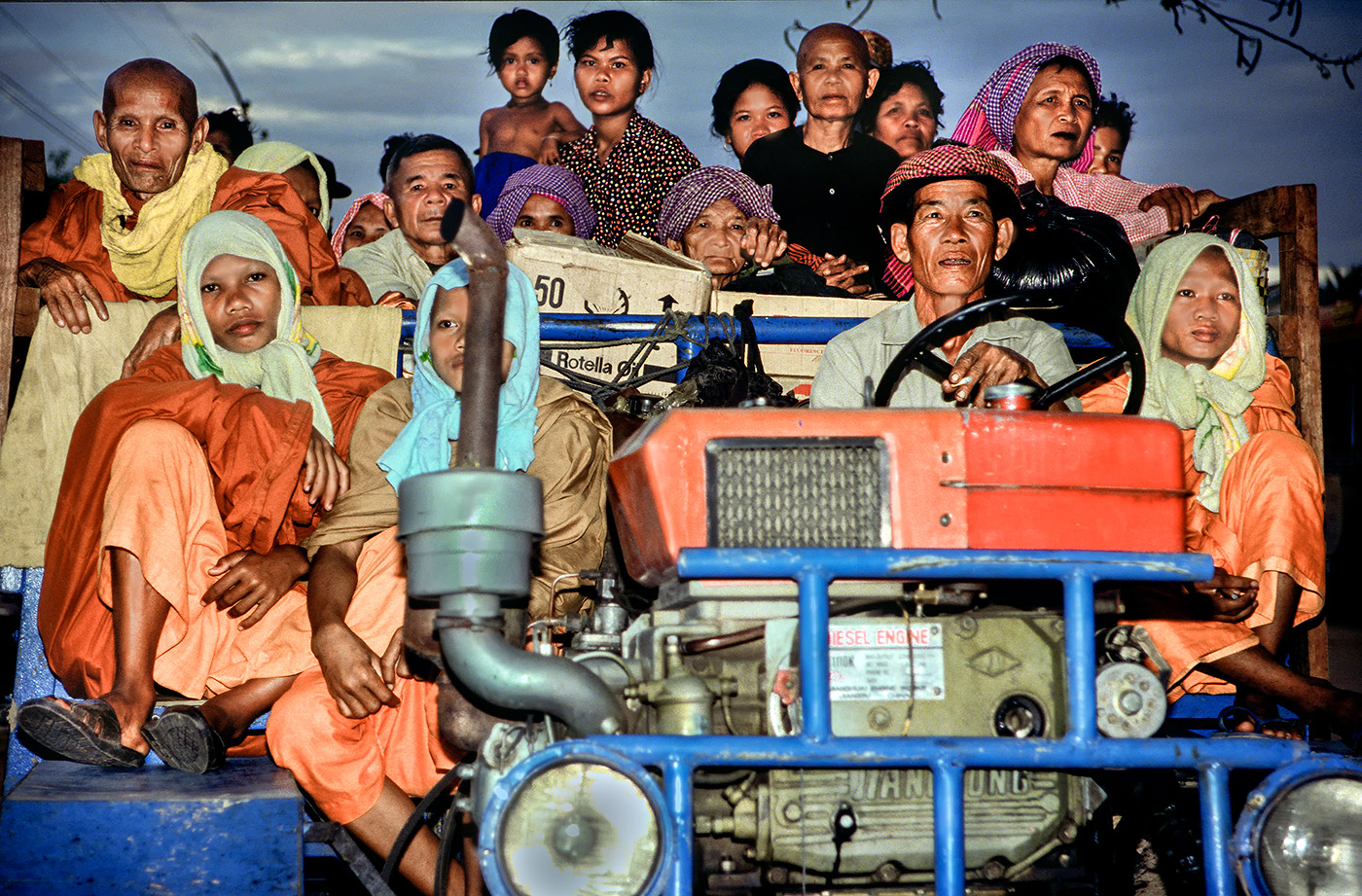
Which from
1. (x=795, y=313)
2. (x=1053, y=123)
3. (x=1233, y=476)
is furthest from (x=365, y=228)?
(x=1233, y=476)

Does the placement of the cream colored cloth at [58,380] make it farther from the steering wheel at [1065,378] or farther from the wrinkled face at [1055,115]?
the wrinkled face at [1055,115]

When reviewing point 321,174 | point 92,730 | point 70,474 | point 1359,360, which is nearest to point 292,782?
point 92,730

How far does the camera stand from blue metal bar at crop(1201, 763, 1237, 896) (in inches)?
72.4

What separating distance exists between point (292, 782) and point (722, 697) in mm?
1041

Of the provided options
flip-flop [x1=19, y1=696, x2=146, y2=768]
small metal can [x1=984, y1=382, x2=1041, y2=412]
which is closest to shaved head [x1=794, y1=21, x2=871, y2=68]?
small metal can [x1=984, y1=382, x2=1041, y2=412]

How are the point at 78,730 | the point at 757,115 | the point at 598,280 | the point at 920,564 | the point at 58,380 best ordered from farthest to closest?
1. the point at 757,115
2. the point at 598,280
3. the point at 58,380
4. the point at 78,730
5. the point at 920,564

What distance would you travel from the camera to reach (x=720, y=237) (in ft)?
16.2

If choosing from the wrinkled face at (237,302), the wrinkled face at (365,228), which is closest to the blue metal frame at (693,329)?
the wrinkled face at (237,302)

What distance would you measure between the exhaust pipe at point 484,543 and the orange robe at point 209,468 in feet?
4.20

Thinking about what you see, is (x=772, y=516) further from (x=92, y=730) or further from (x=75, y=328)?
(x=75, y=328)

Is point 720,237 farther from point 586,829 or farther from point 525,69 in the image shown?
point 586,829

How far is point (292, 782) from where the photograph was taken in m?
2.50

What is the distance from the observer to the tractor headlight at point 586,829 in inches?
69.6

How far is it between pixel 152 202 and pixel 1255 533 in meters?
3.99
